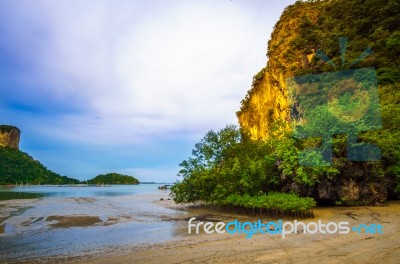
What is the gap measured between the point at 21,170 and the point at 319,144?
396ft

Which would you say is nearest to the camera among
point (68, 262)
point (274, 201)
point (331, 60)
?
point (68, 262)

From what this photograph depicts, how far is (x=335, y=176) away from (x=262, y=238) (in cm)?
973

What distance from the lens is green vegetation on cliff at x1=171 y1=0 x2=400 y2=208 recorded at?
58.2ft

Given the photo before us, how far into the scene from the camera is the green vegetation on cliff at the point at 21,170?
102500 millimetres

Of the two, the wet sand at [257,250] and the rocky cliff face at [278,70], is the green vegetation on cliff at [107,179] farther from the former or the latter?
the wet sand at [257,250]

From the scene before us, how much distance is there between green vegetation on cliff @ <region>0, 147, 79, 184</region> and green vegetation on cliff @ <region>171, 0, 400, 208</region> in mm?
101857

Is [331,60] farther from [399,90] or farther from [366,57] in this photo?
[399,90]

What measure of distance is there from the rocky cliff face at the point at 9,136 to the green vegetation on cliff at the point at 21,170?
397 centimetres

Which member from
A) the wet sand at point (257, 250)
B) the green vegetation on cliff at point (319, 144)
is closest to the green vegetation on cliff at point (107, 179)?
the green vegetation on cliff at point (319, 144)

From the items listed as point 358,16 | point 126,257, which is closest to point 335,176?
point 126,257

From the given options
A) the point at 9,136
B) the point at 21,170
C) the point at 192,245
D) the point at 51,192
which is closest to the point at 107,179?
the point at 9,136

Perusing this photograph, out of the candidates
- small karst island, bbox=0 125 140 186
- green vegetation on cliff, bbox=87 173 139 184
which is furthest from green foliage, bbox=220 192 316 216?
green vegetation on cliff, bbox=87 173 139 184

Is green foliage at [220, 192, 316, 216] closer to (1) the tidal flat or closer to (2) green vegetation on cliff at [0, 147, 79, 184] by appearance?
(1) the tidal flat

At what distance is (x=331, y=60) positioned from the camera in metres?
34.2
